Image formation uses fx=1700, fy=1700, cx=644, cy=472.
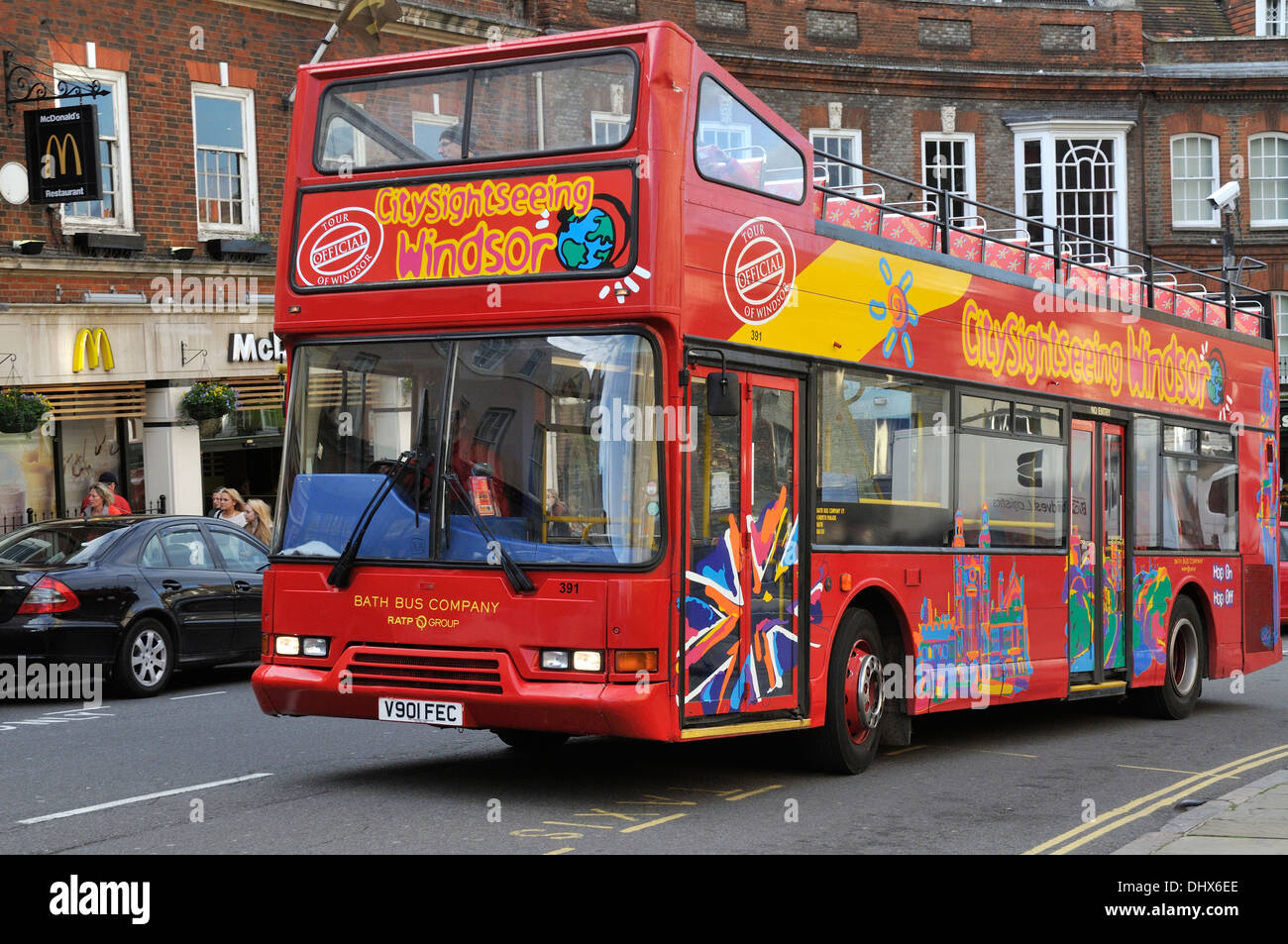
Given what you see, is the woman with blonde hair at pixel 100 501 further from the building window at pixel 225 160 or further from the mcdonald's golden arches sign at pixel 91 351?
the building window at pixel 225 160

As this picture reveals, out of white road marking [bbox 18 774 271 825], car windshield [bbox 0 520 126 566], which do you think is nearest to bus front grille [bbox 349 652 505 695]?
white road marking [bbox 18 774 271 825]

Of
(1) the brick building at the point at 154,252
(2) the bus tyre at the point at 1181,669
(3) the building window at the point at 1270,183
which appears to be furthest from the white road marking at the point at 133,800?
(3) the building window at the point at 1270,183

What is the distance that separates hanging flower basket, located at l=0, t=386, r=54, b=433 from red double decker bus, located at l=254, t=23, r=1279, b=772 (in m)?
12.5

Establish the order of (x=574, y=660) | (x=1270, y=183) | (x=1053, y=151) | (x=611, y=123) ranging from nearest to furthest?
(x=574, y=660) → (x=611, y=123) → (x=1053, y=151) → (x=1270, y=183)

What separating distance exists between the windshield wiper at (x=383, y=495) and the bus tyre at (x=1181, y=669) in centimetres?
837

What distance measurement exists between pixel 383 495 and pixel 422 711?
3.72 feet

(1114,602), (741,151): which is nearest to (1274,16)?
(1114,602)

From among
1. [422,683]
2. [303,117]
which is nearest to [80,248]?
[303,117]

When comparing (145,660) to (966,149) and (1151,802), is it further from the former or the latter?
(966,149)

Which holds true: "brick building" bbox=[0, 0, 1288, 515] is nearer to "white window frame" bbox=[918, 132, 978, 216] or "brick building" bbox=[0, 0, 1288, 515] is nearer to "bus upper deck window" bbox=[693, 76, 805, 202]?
"white window frame" bbox=[918, 132, 978, 216]

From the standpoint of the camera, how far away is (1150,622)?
14414 millimetres

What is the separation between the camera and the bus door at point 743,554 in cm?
864

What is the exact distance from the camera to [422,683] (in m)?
8.66

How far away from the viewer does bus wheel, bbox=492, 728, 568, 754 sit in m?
10.6
